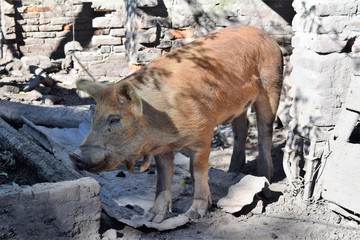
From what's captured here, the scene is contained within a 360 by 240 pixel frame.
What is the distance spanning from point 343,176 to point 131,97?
79.6 inches

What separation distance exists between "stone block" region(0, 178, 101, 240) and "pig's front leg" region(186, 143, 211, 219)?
103 cm

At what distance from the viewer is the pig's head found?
445cm

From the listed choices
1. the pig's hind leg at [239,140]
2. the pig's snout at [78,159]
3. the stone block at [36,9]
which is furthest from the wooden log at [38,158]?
the stone block at [36,9]

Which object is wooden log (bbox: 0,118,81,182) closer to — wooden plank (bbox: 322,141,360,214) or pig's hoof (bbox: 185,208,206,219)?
pig's hoof (bbox: 185,208,206,219)

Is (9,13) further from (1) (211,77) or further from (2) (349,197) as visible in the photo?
(2) (349,197)

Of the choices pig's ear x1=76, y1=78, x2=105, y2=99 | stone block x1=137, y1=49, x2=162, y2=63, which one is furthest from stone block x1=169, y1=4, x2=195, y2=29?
pig's ear x1=76, y1=78, x2=105, y2=99

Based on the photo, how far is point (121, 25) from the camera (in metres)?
12.9

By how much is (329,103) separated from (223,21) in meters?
2.90

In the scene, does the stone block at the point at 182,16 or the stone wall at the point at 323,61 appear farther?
the stone block at the point at 182,16

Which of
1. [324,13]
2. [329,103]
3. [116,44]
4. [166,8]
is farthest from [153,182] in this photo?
[116,44]

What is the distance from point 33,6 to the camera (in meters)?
14.1

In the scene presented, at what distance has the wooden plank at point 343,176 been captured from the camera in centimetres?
507

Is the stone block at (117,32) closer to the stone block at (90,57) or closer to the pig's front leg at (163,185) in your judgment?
the stone block at (90,57)

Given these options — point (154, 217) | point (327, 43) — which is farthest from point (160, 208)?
point (327, 43)
